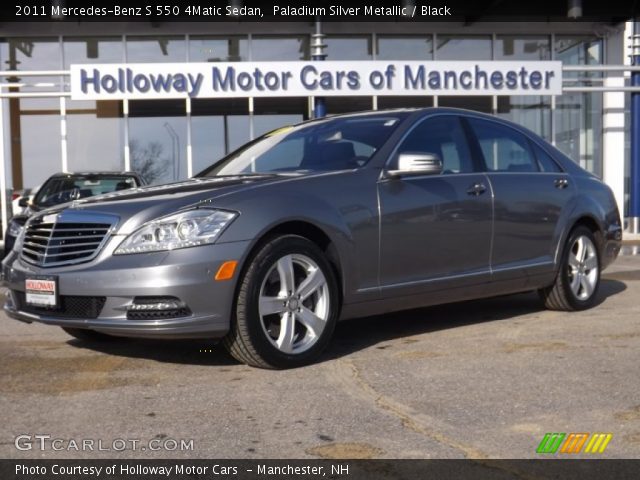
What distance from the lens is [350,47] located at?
17.6 metres

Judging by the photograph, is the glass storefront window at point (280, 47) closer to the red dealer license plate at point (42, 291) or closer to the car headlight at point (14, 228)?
the car headlight at point (14, 228)

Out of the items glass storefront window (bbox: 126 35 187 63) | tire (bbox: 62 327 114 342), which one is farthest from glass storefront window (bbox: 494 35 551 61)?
tire (bbox: 62 327 114 342)

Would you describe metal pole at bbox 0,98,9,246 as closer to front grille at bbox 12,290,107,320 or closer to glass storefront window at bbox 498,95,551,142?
glass storefront window at bbox 498,95,551,142

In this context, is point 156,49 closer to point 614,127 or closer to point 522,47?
point 522,47

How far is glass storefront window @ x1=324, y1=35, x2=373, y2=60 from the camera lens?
1759 cm

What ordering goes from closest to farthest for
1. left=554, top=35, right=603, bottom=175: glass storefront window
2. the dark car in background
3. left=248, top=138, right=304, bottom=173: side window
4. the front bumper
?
1. the front bumper
2. left=248, top=138, right=304, bottom=173: side window
3. the dark car in background
4. left=554, top=35, right=603, bottom=175: glass storefront window

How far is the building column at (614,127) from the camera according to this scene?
17766mm

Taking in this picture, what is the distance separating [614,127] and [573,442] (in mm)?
15860

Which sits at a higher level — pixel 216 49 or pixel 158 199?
pixel 216 49

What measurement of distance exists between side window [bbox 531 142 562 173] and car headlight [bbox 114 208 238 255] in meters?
3.08

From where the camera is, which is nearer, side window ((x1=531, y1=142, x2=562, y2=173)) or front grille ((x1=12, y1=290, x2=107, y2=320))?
front grille ((x1=12, y1=290, x2=107, y2=320))

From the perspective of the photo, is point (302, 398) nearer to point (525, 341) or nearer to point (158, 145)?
point (525, 341)

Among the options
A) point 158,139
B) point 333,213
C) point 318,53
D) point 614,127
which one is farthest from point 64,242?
point 614,127
